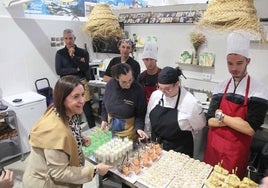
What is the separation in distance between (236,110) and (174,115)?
18.0 inches

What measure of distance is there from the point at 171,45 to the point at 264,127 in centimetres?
179

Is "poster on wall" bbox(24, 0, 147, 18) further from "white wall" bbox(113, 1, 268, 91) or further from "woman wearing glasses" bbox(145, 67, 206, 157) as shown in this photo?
"woman wearing glasses" bbox(145, 67, 206, 157)

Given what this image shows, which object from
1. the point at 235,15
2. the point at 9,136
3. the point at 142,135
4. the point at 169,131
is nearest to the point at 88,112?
the point at 9,136

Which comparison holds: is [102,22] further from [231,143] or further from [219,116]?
[231,143]

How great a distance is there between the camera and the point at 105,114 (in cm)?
227

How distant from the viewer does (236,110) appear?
1631 mm

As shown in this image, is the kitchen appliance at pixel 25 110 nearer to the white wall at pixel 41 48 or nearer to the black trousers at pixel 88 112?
the white wall at pixel 41 48

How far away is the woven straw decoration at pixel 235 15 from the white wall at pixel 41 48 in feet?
5.89

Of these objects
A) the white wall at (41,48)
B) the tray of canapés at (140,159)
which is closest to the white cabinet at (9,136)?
the white wall at (41,48)

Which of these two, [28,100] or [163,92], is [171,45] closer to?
[163,92]

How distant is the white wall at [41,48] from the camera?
321 cm

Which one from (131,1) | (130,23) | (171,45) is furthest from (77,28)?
(171,45)

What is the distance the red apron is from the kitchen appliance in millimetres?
2527

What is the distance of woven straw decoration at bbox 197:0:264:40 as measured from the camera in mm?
1239
